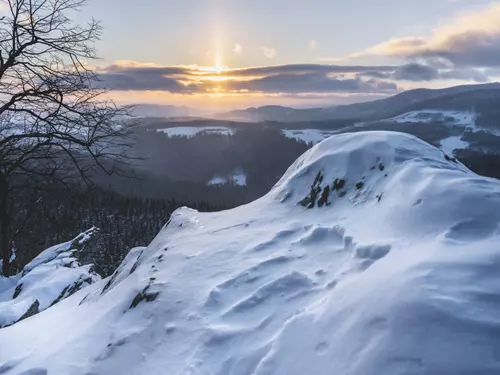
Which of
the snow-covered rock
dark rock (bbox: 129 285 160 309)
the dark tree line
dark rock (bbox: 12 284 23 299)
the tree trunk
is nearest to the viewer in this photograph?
dark rock (bbox: 129 285 160 309)

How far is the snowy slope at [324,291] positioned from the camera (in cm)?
328

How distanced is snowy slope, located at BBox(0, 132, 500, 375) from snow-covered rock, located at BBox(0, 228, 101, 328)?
8.46 ft

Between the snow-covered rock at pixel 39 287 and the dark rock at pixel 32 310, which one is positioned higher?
the dark rock at pixel 32 310

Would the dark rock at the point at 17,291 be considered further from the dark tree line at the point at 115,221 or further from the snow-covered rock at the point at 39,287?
the dark tree line at the point at 115,221

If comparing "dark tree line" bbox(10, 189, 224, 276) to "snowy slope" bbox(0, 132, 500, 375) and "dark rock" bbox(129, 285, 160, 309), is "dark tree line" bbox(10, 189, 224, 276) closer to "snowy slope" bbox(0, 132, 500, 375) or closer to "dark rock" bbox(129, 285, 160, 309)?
"snowy slope" bbox(0, 132, 500, 375)

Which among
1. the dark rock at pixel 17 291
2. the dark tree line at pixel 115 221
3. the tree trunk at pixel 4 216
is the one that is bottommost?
the dark tree line at pixel 115 221

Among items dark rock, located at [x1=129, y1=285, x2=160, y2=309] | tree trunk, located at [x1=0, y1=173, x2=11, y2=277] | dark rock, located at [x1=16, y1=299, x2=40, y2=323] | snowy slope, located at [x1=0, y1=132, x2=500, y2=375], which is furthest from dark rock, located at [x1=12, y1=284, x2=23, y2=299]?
dark rock, located at [x1=129, y1=285, x2=160, y2=309]

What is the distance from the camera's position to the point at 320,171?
8.38 m

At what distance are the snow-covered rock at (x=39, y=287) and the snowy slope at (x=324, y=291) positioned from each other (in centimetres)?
258

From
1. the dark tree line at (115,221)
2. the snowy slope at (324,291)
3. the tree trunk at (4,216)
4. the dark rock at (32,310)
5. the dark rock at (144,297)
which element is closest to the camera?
the snowy slope at (324,291)

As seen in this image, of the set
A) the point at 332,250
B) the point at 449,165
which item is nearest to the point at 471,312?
the point at 332,250

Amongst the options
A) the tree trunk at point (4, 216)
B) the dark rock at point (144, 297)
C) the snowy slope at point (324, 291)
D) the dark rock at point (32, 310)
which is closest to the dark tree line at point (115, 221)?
the tree trunk at point (4, 216)

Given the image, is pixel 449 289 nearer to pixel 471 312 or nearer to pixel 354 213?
pixel 471 312

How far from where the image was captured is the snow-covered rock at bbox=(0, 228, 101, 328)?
998 centimetres
